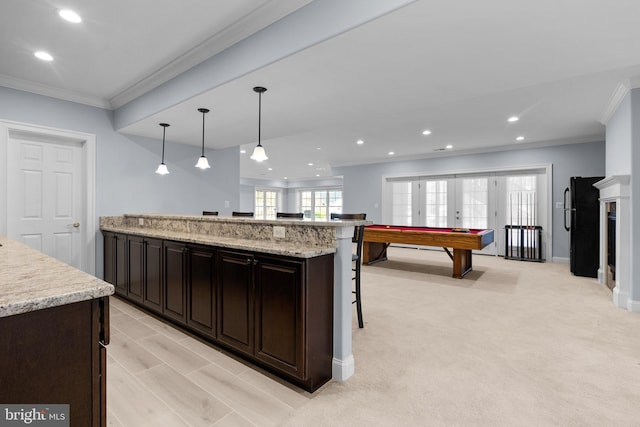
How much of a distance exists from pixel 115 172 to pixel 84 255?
47.8 inches

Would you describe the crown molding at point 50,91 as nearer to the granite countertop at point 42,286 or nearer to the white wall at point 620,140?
the granite countertop at point 42,286

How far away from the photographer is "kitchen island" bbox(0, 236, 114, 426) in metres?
0.91

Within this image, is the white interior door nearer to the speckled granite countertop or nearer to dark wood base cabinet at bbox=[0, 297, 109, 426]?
the speckled granite countertop

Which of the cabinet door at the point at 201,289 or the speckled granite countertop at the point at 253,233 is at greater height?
the speckled granite countertop at the point at 253,233

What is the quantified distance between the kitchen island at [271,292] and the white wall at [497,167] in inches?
260

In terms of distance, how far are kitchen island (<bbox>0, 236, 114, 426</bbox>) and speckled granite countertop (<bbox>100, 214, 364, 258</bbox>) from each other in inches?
42.7

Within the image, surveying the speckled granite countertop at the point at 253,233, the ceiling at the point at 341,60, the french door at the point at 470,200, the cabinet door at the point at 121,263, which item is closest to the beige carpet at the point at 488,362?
the speckled granite countertop at the point at 253,233

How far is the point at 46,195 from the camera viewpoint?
4.02 m

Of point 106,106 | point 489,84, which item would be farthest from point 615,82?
point 106,106

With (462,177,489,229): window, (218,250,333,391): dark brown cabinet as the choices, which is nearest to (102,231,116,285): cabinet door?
(218,250,333,391): dark brown cabinet

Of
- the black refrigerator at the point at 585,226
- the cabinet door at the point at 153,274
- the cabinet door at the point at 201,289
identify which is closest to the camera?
the cabinet door at the point at 201,289

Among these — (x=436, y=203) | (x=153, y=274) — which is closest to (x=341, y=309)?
(x=153, y=274)

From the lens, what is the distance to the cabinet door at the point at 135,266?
3439 millimetres

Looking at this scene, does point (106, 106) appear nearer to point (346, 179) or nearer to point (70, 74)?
point (70, 74)
